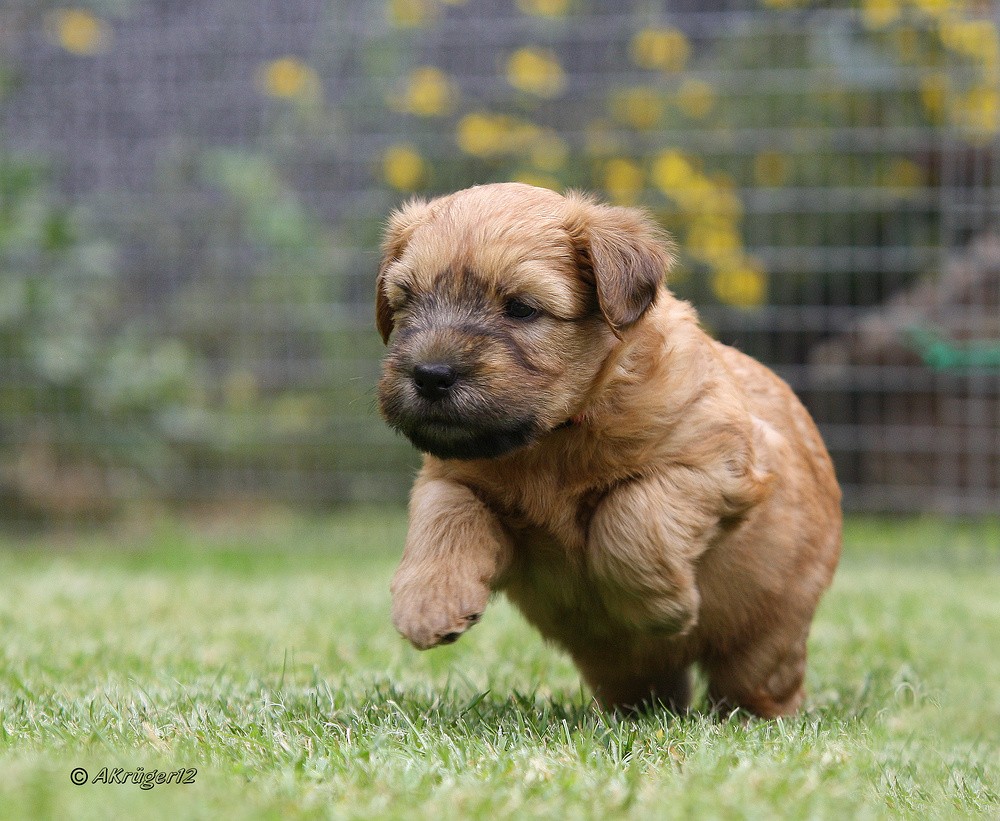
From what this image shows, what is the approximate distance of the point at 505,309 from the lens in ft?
9.68

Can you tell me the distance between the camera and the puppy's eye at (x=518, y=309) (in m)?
2.95

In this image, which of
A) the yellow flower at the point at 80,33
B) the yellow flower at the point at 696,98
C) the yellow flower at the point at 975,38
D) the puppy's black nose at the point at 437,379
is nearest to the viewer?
the puppy's black nose at the point at 437,379

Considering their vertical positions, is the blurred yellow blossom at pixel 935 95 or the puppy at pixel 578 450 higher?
the blurred yellow blossom at pixel 935 95

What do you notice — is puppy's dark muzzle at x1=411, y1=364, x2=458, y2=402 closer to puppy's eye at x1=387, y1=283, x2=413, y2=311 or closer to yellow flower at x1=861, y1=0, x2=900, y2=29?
puppy's eye at x1=387, y1=283, x2=413, y2=311

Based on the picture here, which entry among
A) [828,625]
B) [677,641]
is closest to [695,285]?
[828,625]

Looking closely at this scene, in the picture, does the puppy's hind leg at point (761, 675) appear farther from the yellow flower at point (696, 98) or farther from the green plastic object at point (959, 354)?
the yellow flower at point (696, 98)

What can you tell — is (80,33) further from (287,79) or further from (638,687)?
(638,687)

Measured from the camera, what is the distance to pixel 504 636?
4574mm

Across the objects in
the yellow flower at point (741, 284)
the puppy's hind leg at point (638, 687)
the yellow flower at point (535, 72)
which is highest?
the yellow flower at point (535, 72)

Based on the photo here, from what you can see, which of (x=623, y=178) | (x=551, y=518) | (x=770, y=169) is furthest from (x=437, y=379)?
(x=770, y=169)

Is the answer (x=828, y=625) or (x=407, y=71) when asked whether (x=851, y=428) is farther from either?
(x=407, y=71)

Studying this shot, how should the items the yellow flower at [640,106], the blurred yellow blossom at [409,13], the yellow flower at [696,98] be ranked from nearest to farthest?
the yellow flower at [696,98] → the yellow flower at [640,106] → the blurred yellow blossom at [409,13]

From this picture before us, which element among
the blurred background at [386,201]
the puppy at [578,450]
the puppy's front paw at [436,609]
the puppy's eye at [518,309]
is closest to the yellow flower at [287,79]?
the blurred background at [386,201]

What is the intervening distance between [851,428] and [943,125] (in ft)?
5.74
